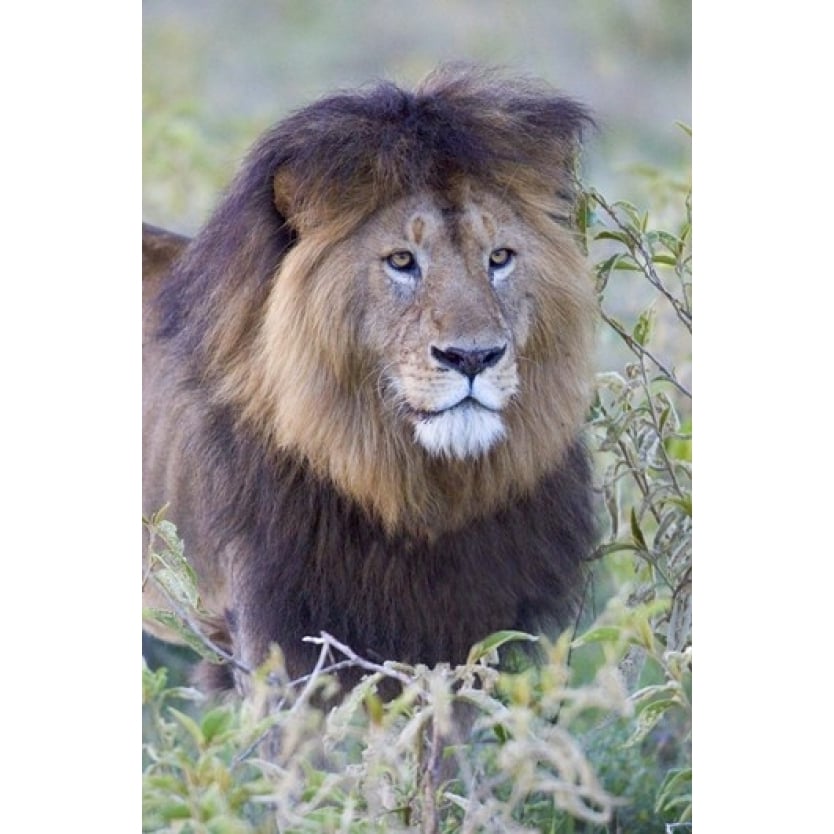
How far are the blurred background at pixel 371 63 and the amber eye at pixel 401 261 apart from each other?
39 centimetres

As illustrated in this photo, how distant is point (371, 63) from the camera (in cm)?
320

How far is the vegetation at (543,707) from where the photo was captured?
2.46 metres

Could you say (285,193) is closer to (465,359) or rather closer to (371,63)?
(465,359)

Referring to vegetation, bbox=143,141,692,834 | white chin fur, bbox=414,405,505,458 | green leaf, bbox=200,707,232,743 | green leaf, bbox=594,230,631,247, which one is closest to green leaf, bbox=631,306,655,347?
vegetation, bbox=143,141,692,834

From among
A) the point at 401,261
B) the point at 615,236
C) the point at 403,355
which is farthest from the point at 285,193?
the point at 615,236

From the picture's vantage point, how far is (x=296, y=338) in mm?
2576

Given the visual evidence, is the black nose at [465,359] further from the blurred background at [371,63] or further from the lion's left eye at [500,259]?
the blurred background at [371,63]

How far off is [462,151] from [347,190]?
0.62 ft

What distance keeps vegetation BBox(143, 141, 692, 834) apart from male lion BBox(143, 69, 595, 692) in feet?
0.38

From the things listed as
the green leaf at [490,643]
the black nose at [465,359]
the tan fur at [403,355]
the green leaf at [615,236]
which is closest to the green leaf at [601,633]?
the green leaf at [490,643]

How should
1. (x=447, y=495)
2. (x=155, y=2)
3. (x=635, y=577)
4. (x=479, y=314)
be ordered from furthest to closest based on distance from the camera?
1. (x=635, y=577)
2. (x=155, y=2)
3. (x=447, y=495)
4. (x=479, y=314)

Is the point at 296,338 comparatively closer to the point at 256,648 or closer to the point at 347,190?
the point at 347,190

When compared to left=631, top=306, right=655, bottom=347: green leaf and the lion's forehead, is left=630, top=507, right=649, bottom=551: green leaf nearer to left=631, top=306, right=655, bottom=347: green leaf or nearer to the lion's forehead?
left=631, top=306, right=655, bottom=347: green leaf

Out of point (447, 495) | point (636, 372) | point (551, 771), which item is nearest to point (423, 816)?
point (551, 771)
